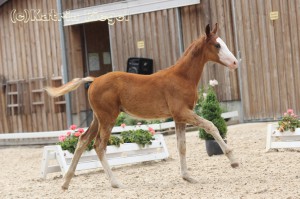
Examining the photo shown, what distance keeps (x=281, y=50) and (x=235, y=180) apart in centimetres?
849

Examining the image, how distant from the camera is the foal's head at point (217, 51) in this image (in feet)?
33.0

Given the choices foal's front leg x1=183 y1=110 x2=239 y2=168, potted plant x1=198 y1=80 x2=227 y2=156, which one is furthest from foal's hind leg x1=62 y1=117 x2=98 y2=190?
potted plant x1=198 y1=80 x2=227 y2=156

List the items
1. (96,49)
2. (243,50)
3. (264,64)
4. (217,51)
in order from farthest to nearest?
(96,49), (243,50), (264,64), (217,51)

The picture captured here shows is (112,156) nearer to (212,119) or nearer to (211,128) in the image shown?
(212,119)

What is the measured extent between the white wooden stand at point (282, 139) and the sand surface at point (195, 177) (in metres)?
0.12

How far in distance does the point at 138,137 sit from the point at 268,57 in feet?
19.6

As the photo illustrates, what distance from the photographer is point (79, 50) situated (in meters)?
22.5

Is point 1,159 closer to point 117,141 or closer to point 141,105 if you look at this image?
point 117,141

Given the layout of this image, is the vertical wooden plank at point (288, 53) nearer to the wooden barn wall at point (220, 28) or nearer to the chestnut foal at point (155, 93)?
the wooden barn wall at point (220, 28)

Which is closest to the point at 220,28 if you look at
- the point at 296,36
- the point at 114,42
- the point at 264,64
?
the point at 264,64

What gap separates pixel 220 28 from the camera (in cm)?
1895

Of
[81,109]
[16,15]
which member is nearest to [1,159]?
[81,109]

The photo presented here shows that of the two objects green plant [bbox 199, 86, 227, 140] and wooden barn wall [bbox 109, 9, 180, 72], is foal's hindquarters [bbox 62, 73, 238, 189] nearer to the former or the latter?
green plant [bbox 199, 86, 227, 140]

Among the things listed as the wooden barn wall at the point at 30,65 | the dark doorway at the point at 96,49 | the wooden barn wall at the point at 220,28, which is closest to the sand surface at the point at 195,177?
the wooden barn wall at the point at 220,28
